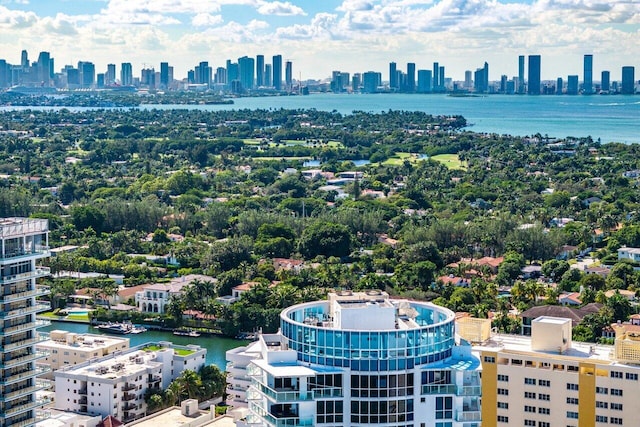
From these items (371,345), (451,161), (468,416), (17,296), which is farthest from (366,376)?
(451,161)

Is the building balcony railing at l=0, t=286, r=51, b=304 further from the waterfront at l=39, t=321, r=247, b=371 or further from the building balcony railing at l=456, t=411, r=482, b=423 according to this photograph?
the waterfront at l=39, t=321, r=247, b=371

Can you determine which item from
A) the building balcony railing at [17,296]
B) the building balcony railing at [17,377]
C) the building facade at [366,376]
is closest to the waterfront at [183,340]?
the building balcony railing at [17,377]

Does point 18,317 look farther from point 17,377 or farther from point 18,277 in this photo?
point 17,377

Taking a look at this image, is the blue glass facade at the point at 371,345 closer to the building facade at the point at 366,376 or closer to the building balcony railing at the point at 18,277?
the building facade at the point at 366,376

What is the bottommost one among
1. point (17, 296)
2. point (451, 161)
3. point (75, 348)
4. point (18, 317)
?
point (75, 348)

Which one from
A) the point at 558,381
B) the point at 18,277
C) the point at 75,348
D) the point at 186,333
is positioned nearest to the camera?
the point at 18,277

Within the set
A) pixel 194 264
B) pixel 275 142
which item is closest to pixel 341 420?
pixel 194 264

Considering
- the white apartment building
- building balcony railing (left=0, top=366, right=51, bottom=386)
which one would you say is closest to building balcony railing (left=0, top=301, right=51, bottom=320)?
building balcony railing (left=0, top=366, right=51, bottom=386)
